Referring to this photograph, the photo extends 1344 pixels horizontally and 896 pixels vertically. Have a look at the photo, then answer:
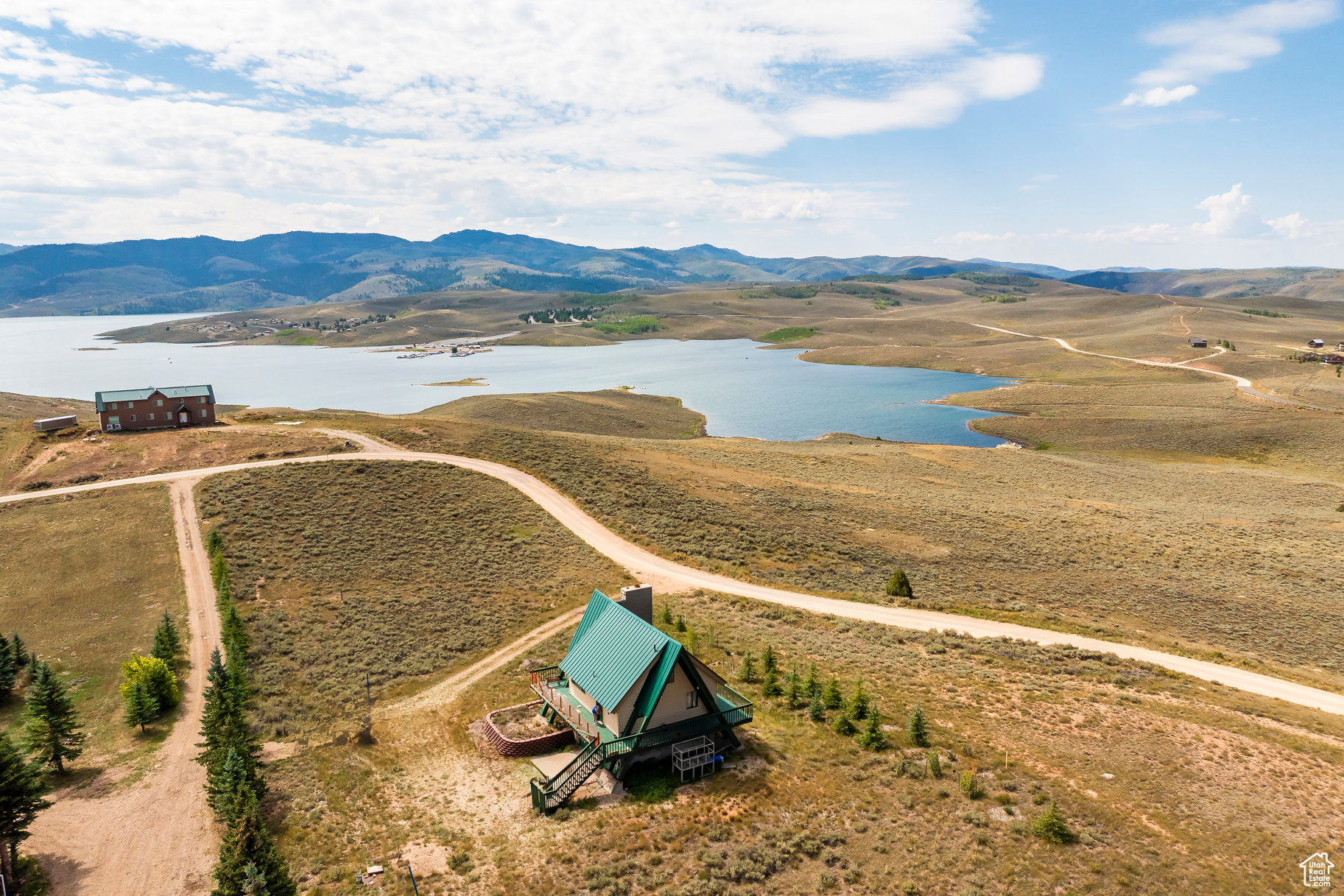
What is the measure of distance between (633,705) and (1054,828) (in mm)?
11666

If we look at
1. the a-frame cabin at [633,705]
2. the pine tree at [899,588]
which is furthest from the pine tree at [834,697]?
the pine tree at [899,588]

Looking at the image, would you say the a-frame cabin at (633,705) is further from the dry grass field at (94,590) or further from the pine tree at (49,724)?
the pine tree at (49,724)

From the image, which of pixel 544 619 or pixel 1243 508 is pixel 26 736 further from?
pixel 1243 508

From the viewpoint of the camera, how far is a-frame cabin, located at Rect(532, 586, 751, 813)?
19.8 metres

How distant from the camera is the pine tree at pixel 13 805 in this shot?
51.4ft

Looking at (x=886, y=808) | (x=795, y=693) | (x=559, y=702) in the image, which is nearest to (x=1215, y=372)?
(x=795, y=693)

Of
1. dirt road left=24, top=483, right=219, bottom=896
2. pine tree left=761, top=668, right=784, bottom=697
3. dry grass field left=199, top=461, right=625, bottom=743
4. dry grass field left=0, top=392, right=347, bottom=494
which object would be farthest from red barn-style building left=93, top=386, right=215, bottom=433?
pine tree left=761, top=668, right=784, bottom=697

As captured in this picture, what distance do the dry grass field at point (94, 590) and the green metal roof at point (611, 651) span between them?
14.7 meters

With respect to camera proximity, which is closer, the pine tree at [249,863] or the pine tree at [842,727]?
the pine tree at [249,863]

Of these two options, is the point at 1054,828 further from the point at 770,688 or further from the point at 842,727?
the point at 770,688

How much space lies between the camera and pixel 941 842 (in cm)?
1725

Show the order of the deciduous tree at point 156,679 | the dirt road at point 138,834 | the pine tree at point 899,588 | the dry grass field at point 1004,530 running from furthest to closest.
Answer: the dry grass field at point 1004,530
the pine tree at point 899,588
the deciduous tree at point 156,679
the dirt road at point 138,834

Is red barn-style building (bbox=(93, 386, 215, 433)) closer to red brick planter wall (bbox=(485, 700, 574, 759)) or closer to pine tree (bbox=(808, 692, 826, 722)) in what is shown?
red brick planter wall (bbox=(485, 700, 574, 759))

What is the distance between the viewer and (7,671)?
24.9 meters
